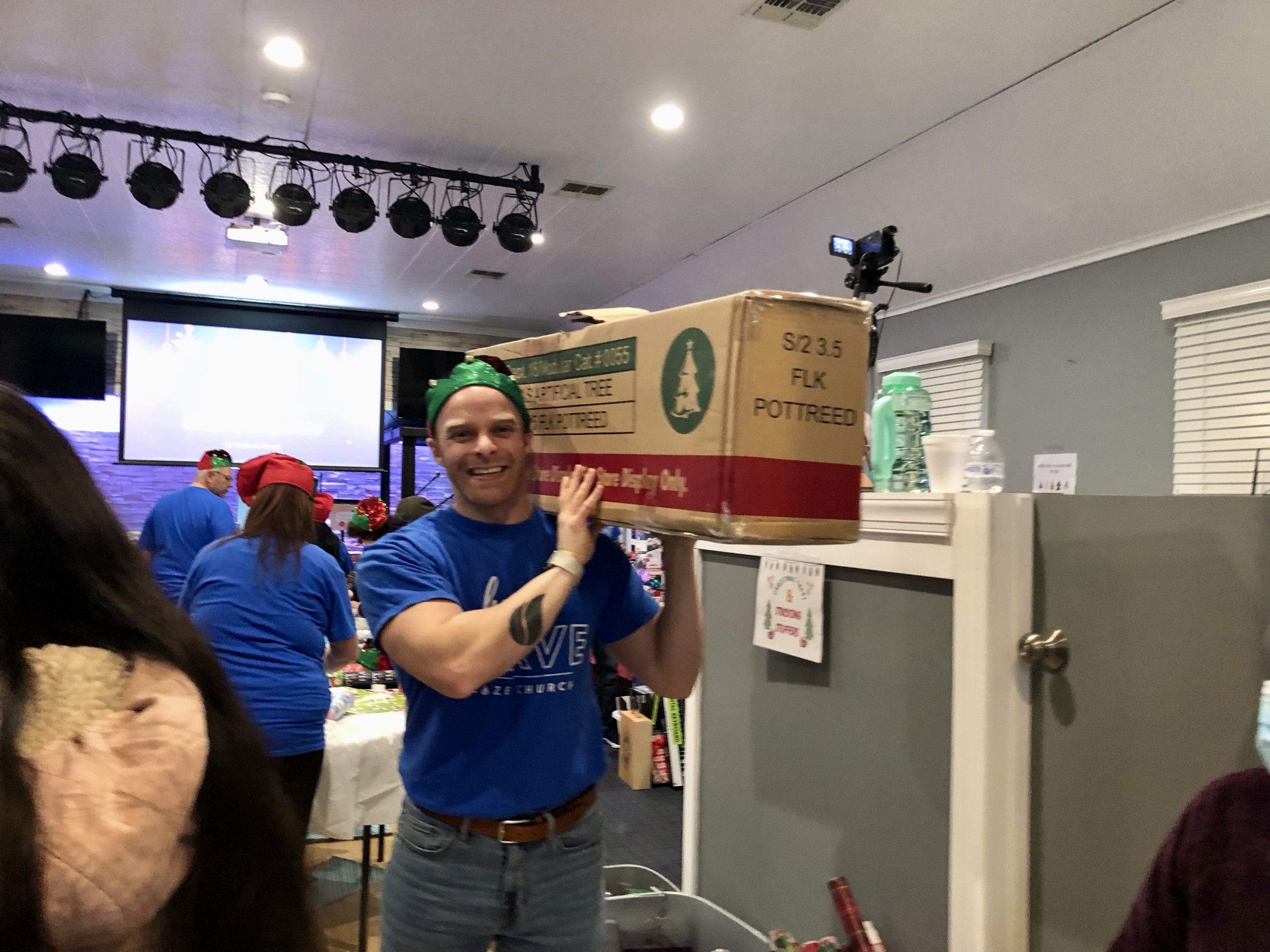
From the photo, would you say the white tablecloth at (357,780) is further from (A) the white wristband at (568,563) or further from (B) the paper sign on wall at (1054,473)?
(B) the paper sign on wall at (1054,473)

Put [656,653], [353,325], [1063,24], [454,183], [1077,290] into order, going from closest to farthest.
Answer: [656,653]
[1063,24]
[1077,290]
[454,183]
[353,325]

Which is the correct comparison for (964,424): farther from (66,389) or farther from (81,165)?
(66,389)

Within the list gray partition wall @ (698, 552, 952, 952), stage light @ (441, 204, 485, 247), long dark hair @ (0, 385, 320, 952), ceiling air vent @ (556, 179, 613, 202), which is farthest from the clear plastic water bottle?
ceiling air vent @ (556, 179, 613, 202)

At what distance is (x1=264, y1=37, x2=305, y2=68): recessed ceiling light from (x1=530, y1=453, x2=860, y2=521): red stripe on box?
3.11 m

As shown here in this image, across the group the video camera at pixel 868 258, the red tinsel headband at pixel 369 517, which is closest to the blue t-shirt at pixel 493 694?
the video camera at pixel 868 258

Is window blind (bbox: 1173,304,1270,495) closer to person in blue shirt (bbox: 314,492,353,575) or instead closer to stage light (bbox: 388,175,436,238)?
person in blue shirt (bbox: 314,492,353,575)

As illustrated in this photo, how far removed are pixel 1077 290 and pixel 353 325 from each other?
6131mm

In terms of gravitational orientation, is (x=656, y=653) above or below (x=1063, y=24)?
below

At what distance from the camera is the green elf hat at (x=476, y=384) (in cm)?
131

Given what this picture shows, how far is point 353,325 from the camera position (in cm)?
783

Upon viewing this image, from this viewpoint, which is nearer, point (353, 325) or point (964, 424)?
point (964, 424)

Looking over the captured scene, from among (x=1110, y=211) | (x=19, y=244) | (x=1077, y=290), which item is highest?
(x=19, y=244)

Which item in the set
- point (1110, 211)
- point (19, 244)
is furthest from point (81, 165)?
point (1110, 211)

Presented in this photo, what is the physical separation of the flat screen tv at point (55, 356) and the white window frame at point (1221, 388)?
26.2 ft
